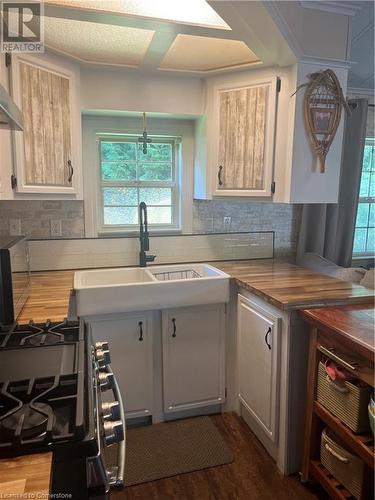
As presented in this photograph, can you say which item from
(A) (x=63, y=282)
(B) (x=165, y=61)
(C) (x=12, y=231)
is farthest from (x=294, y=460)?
(B) (x=165, y=61)

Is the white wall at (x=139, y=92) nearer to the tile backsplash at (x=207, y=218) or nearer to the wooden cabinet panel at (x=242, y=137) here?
the wooden cabinet panel at (x=242, y=137)

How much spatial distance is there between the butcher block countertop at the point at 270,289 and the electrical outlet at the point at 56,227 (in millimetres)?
278

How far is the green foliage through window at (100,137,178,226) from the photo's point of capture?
2.70 metres

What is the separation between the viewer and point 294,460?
1.93 meters

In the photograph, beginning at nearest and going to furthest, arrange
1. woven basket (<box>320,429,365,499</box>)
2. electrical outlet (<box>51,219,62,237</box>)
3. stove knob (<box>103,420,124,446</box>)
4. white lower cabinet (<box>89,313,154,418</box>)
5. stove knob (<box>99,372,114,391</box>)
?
stove knob (<box>103,420,124,446</box>), stove knob (<box>99,372,114,391</box>), woven basket (<box>320,429,365,499</box>), white lower cabinet (<box>89,313,154,418</box>), electrical outlet (<box>51,219,62,237</box>)

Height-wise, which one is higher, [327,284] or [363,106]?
[363,106]

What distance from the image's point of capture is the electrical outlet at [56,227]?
253cm

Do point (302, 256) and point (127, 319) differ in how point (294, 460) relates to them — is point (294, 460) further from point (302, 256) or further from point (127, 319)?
point (302, 256)

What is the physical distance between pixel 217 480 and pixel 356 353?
1.08 meters

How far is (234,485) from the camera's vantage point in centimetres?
188

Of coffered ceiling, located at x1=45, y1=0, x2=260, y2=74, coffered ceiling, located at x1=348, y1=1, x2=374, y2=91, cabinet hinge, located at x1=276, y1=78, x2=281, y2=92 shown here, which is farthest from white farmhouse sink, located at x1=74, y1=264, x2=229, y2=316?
coffered ceiling, located at x1=348, y1=1, x2=374, y2=91

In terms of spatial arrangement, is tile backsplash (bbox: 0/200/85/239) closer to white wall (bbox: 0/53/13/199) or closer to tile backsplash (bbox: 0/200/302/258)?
tile backsplash (bbox: 0/200/302/258)

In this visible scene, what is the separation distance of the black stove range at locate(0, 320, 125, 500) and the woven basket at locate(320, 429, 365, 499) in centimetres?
103

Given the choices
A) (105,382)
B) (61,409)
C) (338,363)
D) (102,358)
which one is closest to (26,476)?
(61,409)
